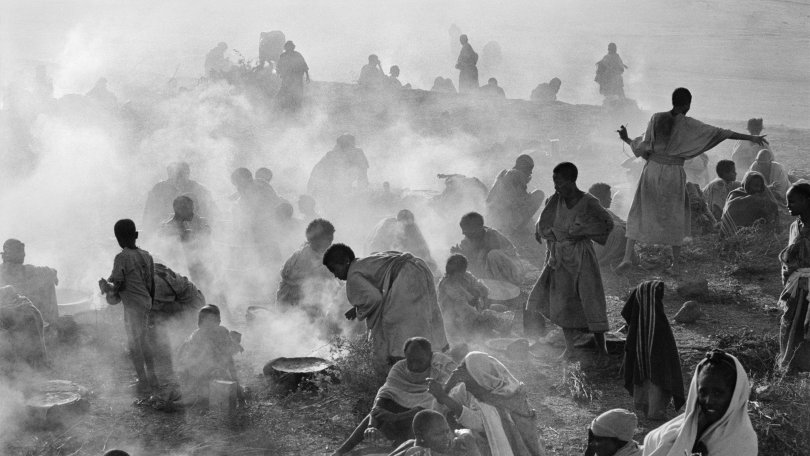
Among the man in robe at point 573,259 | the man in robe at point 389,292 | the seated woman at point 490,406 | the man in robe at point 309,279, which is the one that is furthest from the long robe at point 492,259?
the seated woman at point 490,406

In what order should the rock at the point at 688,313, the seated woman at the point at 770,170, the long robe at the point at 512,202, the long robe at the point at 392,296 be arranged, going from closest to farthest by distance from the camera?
the long robe at the point at 392,296, the rock at the point at 688,313, the long robe at the point at 512,202, the seated woman at the point at 770,170

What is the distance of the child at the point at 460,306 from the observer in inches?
346

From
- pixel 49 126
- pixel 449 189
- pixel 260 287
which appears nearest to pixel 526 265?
pixel 449 189

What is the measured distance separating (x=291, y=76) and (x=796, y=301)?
1263cm

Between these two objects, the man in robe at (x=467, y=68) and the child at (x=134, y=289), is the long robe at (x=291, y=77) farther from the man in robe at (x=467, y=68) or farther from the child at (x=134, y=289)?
the child at (x=134, y=289)

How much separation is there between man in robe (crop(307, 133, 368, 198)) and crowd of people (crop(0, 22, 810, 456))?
1.50 meters

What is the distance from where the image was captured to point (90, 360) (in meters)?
8.60

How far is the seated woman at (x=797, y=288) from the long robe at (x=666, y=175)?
6.58ft

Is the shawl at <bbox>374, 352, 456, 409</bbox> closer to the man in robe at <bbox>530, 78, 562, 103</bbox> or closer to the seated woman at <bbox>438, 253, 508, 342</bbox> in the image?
the seated woman at <bbox>438, 253, 508, 342</bbox>

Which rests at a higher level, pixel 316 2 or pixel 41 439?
pixel 316 2

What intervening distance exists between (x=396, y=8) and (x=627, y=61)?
14378 mm

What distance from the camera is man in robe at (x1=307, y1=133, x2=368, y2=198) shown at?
1428 cm

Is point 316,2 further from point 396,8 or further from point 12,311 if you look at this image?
point 12,311

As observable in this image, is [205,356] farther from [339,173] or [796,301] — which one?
[339,173]
